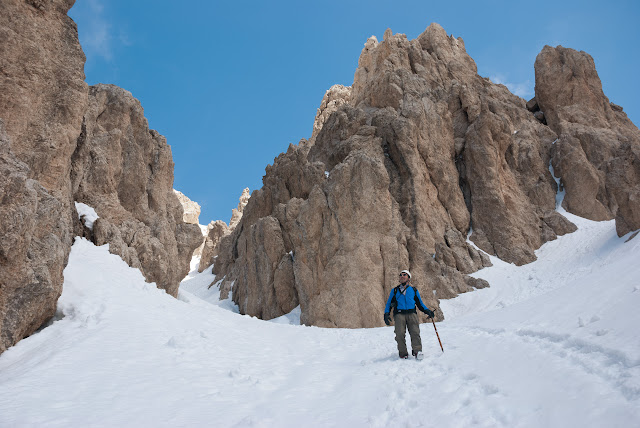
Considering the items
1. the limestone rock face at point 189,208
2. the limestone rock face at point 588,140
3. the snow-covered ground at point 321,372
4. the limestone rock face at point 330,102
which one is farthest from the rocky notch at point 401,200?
the limestone rock face at point 189,208

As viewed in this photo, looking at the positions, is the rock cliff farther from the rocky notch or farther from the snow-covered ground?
the rocky notch

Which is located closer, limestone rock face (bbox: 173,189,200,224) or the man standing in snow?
the man standing in snow

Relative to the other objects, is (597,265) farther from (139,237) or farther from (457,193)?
(139,237)

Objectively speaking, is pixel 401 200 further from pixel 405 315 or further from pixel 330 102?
pixel 330 102

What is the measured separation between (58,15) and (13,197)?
10.6m

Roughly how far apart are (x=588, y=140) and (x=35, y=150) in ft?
180

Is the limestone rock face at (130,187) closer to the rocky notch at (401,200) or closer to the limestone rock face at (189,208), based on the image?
the rocky notch at (401,200)

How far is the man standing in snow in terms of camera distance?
8.49 meters

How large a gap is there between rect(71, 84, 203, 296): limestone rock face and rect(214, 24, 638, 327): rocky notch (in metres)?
9.47

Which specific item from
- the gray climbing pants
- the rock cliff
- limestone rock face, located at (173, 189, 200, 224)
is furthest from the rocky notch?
limestone rock face, located at (173, 189, 200, 224)

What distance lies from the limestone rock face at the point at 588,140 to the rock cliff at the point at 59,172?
122ft

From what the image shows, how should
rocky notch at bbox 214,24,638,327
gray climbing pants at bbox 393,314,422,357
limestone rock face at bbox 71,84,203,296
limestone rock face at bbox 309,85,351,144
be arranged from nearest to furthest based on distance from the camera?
gray climbing pants at bbox 393,314,422,357 → limestone rock face at bbox 71,84,203,296 → rocky notch at bbox 214,24,638,327 → limestone rock face at bbox 309,85,351,144

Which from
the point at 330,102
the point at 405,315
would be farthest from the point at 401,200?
the point at 330,102

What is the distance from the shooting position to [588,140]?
47.4m
